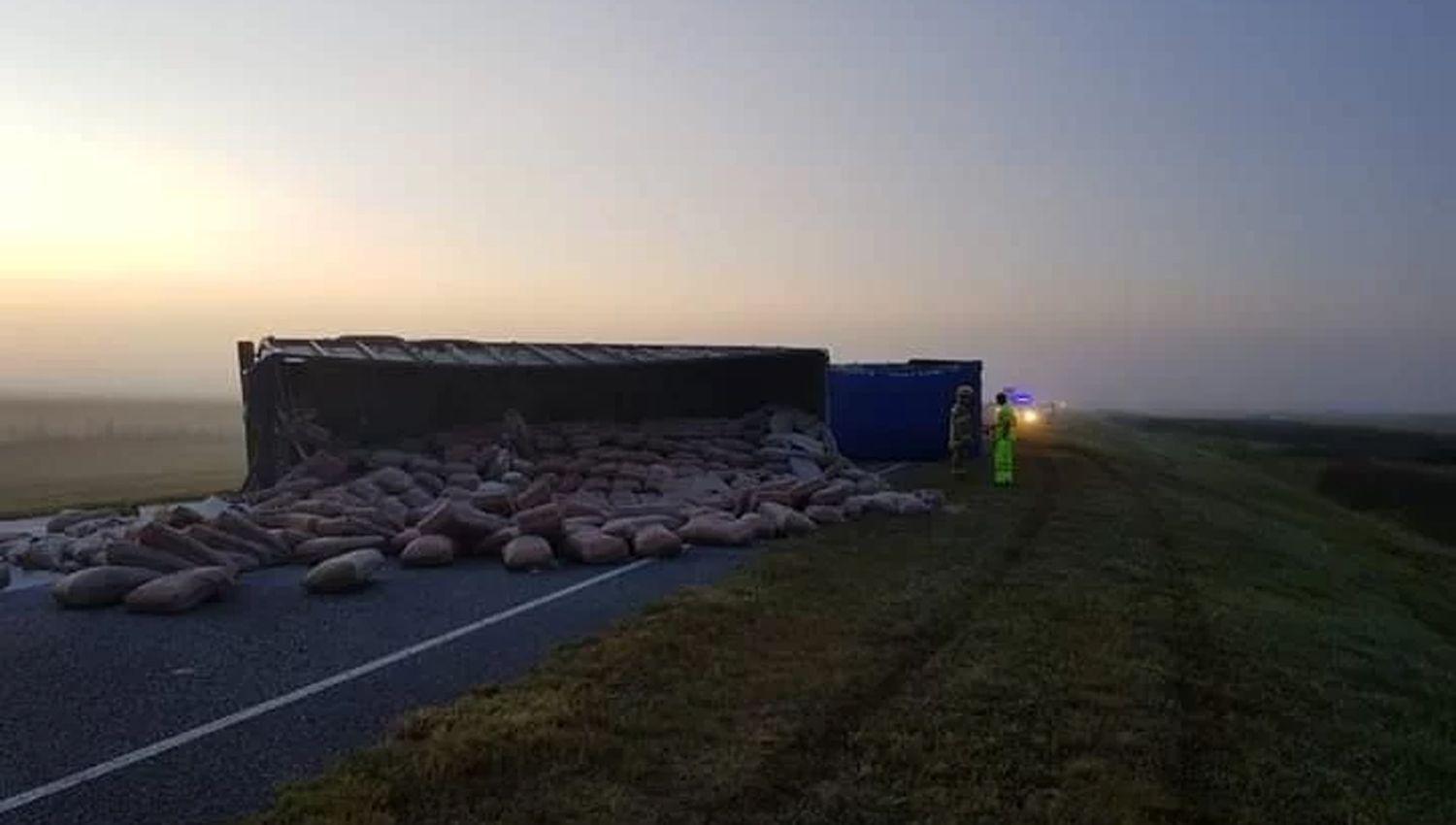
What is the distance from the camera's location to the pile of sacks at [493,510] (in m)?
10.9

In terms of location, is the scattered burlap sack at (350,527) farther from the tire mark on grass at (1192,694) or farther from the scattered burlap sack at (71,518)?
the tire mark on grass at (1192,694)

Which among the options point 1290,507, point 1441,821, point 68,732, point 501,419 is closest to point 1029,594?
point 1441,821

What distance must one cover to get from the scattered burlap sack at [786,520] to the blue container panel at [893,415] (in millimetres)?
14410

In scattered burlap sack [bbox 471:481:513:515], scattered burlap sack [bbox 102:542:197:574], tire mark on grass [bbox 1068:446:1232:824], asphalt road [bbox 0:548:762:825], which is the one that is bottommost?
tire mark on grass [bbox 1068:446:1232:824]

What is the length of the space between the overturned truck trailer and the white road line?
26.2 feet

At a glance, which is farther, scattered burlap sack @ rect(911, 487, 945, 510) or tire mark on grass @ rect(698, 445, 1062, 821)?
scattered burlap sack @ rect(911, 487, 945, 510)

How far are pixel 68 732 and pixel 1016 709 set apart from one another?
5.28 m

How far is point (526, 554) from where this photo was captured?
1192 centimetres

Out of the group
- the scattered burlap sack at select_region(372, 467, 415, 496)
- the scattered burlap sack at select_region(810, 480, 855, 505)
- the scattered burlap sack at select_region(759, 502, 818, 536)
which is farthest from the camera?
the scattered burlap sack at select_region(810, 480, 855, 505)

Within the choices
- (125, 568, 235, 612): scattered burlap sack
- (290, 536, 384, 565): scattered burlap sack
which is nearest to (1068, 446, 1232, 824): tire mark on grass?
(125, 568, 235, 612): scattered burlap sack

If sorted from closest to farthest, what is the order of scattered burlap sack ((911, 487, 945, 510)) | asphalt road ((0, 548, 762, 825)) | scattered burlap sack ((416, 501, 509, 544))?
asphalt road ((0, 548, 762, 825))
scattered burlap sack ((416, 501, 509, 544))
scattered burlap sack ((911, 487, 945, 510))

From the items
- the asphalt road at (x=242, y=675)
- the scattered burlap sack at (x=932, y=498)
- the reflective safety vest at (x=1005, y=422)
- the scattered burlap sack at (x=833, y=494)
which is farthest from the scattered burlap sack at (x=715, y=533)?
the reflective safety vest at (x=1005, y=422)

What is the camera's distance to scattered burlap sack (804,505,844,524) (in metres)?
15.9

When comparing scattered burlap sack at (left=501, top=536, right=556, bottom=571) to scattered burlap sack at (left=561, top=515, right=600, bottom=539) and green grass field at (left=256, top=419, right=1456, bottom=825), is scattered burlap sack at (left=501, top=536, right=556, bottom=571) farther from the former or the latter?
green grass field at (left=256, top=419, right=1456, bottom=825)
